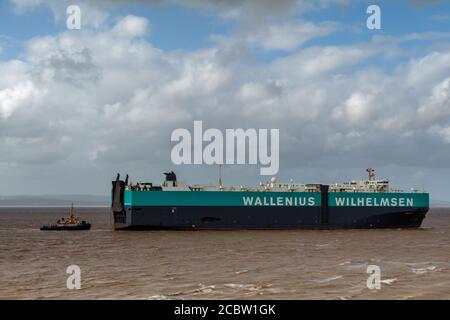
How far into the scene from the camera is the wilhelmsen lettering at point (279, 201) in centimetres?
6197

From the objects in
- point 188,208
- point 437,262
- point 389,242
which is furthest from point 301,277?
point 188,208

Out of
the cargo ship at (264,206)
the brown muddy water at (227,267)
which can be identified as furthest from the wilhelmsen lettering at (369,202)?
the brown muddy water at (227,267)

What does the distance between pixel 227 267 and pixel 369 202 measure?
3676cm

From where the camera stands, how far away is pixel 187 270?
3212 centimetres

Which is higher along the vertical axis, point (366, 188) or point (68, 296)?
point (366, 188)

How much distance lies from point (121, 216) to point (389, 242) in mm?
30975

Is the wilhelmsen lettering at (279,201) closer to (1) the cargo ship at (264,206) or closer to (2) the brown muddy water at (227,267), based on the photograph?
(1) the cargo ship at (264,206)

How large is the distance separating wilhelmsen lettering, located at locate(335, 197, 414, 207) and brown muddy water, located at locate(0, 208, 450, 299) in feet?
35.3

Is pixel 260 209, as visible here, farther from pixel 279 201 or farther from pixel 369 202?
pixel 369 202

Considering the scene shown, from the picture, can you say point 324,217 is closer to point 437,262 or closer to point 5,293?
point 437,262

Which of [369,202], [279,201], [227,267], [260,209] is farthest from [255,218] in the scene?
[227,267]

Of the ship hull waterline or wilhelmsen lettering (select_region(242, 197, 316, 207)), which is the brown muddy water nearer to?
the ship hull waterline

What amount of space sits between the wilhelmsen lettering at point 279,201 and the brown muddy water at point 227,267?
7775mm

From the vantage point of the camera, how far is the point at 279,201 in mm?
62750
